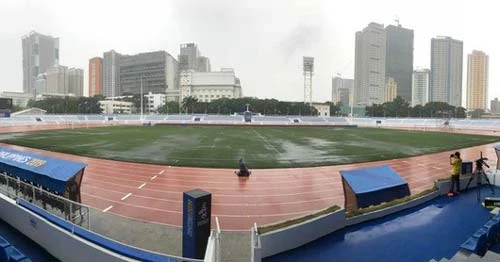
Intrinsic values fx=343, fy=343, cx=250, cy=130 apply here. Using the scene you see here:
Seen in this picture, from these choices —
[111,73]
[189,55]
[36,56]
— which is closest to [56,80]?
[111,73]

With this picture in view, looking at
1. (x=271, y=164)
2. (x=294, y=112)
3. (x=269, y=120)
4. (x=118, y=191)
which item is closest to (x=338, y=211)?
(x=118, y=191)

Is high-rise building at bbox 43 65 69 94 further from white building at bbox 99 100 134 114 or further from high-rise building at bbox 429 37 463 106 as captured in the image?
high-rise building at bbox 429 37 463 106

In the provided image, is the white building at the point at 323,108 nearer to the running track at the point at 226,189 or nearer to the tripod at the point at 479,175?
the running track at the point at 226,189

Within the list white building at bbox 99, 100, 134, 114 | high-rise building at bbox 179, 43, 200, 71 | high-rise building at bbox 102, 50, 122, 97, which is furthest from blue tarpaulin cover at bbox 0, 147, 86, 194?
high-rise building at bbox 179, 43, 200, 71

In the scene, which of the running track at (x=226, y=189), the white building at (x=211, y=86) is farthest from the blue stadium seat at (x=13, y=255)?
the white building at (x=211, y=86)

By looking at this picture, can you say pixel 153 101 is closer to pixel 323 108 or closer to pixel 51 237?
pixel 323 108

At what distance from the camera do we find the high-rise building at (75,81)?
175587mm

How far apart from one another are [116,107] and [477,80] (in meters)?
146

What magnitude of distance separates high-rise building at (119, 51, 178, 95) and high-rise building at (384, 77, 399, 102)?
284 feet

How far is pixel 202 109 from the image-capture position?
10150cm

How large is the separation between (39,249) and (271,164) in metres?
11.8

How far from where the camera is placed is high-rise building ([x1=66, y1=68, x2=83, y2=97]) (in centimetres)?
17559

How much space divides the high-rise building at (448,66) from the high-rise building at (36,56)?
19565cm

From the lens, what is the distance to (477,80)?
5591 inches
